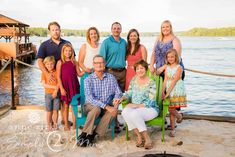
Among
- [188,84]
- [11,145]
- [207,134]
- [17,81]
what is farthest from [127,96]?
[17,81]

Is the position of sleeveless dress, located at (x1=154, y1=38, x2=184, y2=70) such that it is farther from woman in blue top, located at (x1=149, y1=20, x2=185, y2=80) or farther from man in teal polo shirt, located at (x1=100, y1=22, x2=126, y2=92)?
man in teal polo shirt, located at (x1=100, y1=22, x2=126, y2=92)

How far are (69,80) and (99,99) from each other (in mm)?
661

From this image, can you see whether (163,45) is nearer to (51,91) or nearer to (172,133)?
(172,133)

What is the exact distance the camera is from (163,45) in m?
5.10

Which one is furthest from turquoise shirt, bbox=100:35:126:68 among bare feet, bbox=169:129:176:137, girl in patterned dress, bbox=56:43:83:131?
bare feet, bbox=169:129:176:137

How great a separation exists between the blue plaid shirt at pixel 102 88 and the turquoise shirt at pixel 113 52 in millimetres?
311

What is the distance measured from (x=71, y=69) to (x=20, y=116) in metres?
1.90

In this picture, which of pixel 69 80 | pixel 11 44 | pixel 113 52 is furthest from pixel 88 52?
pixel 11 44

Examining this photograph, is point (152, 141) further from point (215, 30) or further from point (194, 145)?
point (215, 30)

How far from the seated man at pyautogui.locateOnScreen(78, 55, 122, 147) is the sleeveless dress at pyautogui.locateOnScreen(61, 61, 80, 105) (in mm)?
383

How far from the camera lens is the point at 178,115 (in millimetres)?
5266

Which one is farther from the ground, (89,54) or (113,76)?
(89,54)

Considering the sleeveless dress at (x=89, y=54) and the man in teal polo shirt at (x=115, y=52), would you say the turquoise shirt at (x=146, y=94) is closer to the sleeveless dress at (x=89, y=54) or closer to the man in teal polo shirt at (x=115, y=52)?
the man in teal polo shirt at (x=115, y=52)

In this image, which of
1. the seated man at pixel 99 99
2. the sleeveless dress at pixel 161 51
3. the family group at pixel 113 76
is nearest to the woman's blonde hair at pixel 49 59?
the family group at pixel 113 76
